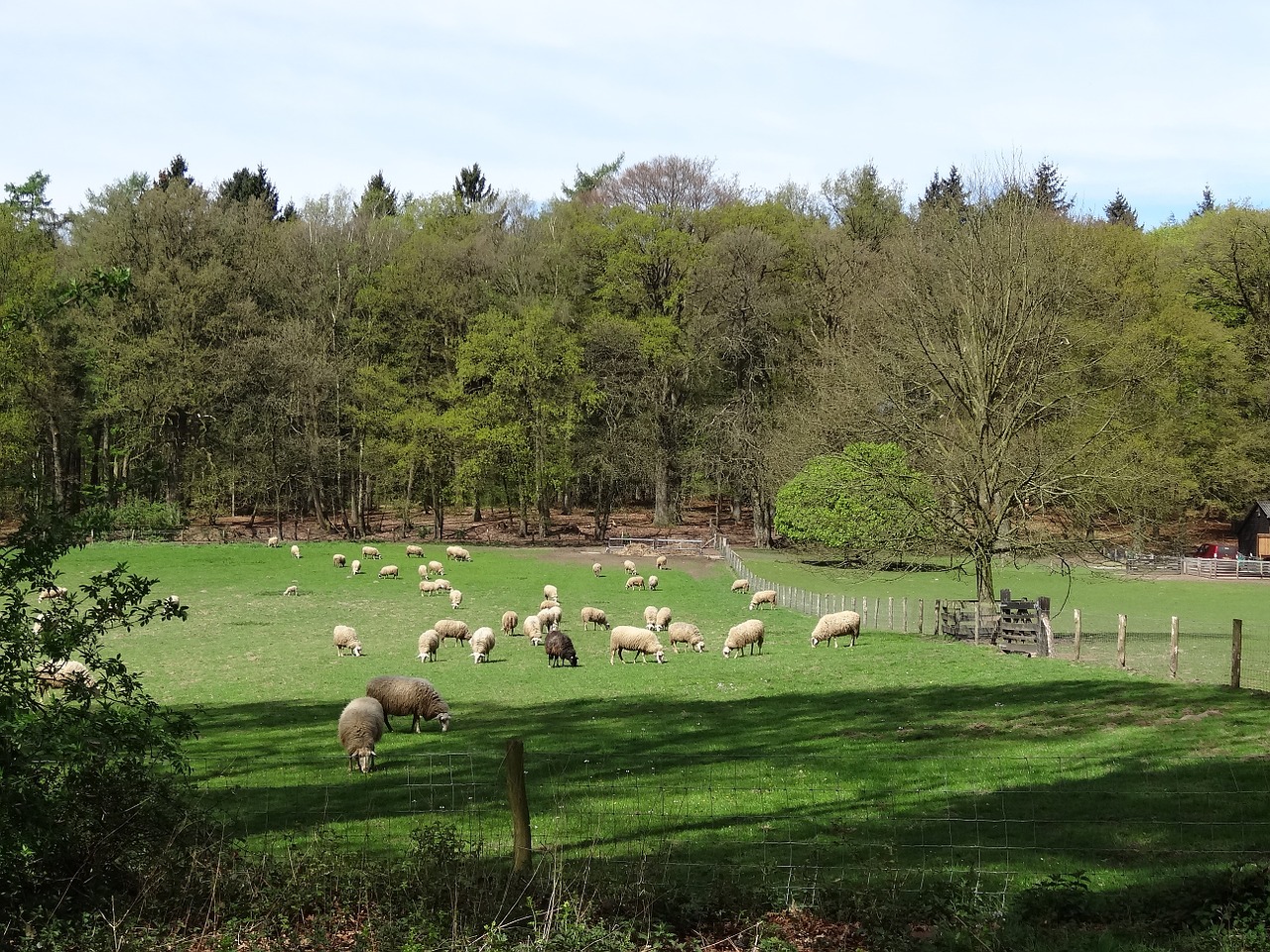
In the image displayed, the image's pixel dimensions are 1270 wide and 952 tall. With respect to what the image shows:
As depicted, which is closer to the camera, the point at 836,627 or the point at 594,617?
the point at 836,627

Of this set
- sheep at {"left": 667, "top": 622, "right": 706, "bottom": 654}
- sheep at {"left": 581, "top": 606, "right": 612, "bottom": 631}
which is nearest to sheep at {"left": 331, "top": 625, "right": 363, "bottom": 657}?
sheep at {"left": 581, "top": 606, "right": 612, "bottom": 631}

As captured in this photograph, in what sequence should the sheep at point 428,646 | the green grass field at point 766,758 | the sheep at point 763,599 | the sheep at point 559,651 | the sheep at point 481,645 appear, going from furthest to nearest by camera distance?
the sheep at point 763,599 < the sheep at point 481,645 < the sheep at point 428,646 < the sheep at point 559,651 < the green grass field at point 766,758

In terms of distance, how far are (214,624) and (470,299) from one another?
3956 cm

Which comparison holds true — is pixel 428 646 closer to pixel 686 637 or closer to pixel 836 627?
pixel 686 637

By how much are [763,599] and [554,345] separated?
3070 centimetres

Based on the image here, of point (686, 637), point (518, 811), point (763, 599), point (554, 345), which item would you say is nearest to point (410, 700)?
point (518, 811)

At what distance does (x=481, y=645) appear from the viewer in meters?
30.3

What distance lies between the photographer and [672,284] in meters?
72.6

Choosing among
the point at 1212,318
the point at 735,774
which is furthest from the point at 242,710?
the point at 1212,318

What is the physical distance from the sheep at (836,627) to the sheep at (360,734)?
60.3ft

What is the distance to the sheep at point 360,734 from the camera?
16.4 metres

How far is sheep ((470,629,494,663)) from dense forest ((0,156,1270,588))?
1104 inches

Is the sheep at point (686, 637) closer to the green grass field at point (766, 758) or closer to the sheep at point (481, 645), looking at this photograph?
the green grass field at point (766, 758)


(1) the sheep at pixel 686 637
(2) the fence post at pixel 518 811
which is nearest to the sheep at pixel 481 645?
(1) the sheep at pixel 686 637
